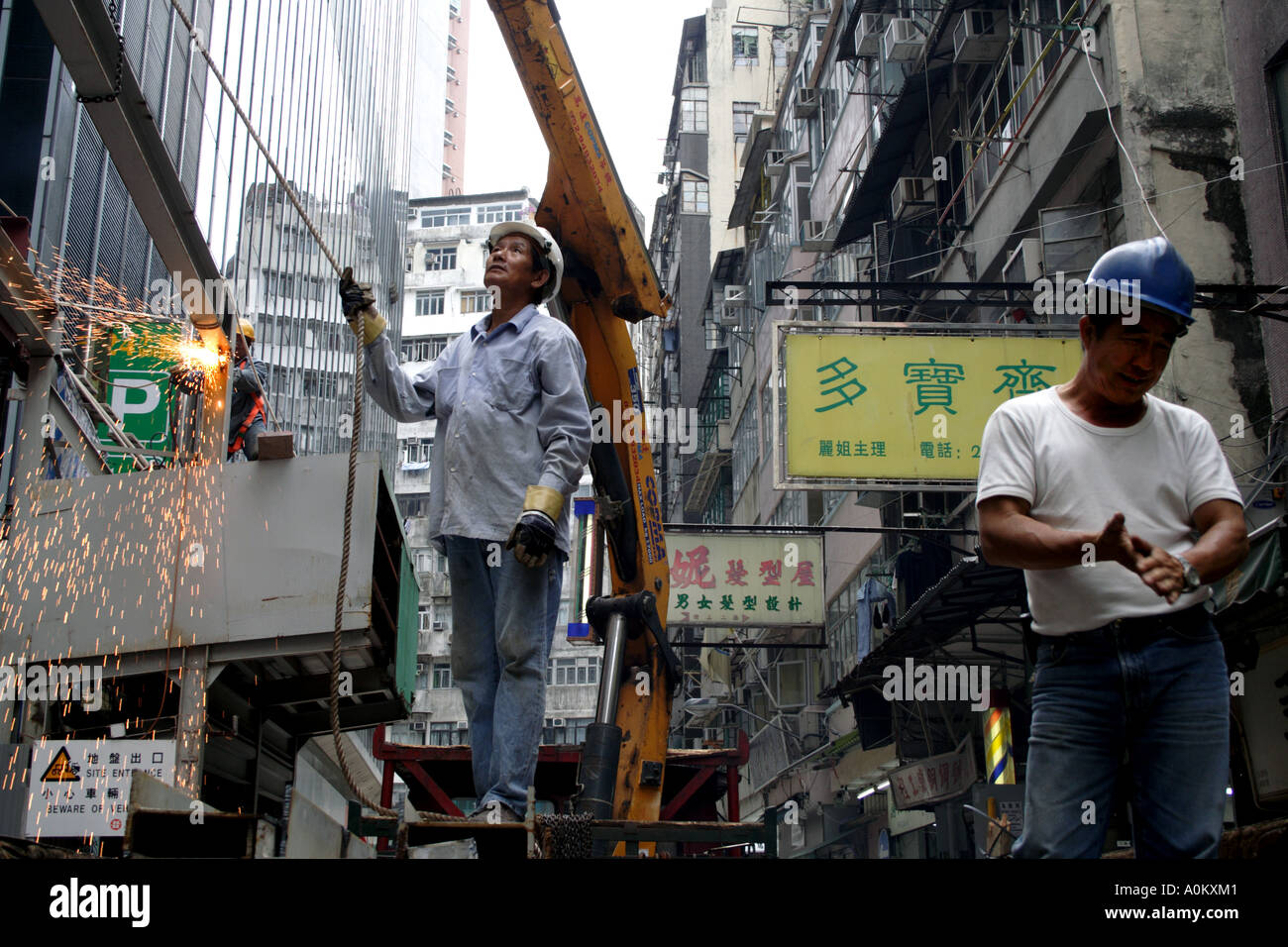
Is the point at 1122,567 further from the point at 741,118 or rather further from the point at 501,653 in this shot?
the point at 741,118

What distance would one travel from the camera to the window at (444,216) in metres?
79.8

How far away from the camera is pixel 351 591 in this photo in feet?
20.0

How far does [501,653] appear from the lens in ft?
14.3

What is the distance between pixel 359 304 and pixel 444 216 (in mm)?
78459

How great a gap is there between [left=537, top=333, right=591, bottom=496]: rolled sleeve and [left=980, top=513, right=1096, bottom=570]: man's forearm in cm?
198

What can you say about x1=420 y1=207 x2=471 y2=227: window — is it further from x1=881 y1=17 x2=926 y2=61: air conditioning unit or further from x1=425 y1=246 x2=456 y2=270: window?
x1=881 y1=17 x2=926 y2=61: air conditioning unit

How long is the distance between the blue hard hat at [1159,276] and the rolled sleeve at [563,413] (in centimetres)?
217

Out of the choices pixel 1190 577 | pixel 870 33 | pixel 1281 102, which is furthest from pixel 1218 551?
pixel 870 33

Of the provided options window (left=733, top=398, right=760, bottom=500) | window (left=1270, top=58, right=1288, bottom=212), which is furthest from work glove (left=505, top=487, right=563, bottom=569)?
window (left=733, top=398, right=760, bottom=500)

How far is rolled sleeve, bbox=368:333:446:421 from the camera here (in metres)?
4.77

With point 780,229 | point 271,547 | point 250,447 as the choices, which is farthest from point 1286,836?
point 780,229

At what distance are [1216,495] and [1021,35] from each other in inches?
604

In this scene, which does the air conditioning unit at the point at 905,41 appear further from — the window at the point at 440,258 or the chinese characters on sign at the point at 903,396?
the window at the point at 440,258
